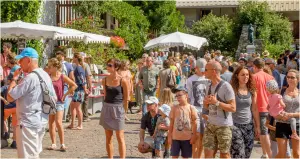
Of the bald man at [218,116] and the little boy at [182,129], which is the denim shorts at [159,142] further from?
the bald man at [218,116]

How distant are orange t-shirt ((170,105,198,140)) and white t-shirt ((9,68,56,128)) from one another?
78.1 inches

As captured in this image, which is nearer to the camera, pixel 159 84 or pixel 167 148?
pixel 167 148

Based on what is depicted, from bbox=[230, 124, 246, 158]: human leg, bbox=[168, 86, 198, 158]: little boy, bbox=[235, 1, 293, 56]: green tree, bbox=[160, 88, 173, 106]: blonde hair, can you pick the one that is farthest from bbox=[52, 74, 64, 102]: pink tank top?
bbox=[235, 1, 293, 56]: green tree

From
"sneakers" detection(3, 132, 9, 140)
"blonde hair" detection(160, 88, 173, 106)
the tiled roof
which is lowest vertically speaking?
"sneakers" detection(3, 132, 9, 140)

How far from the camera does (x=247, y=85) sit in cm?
859

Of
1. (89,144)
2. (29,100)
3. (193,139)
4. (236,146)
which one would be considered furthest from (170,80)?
(29,100)

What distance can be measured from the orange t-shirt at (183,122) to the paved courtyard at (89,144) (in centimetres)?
217

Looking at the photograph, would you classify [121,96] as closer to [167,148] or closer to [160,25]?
[167,148]

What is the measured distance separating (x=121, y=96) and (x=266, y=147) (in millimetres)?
2500

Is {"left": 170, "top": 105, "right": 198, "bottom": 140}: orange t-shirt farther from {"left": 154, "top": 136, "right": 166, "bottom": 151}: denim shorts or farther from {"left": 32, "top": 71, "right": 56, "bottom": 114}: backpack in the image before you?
{"left": 32, "top": 71, "right": 56, "bottom": 114}: backpack

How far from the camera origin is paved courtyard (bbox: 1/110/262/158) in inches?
406

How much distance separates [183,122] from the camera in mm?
8258

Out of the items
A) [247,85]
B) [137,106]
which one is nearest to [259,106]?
[247,85]

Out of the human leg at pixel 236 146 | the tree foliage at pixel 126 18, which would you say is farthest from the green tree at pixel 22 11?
the human leg at pixel 236 146
